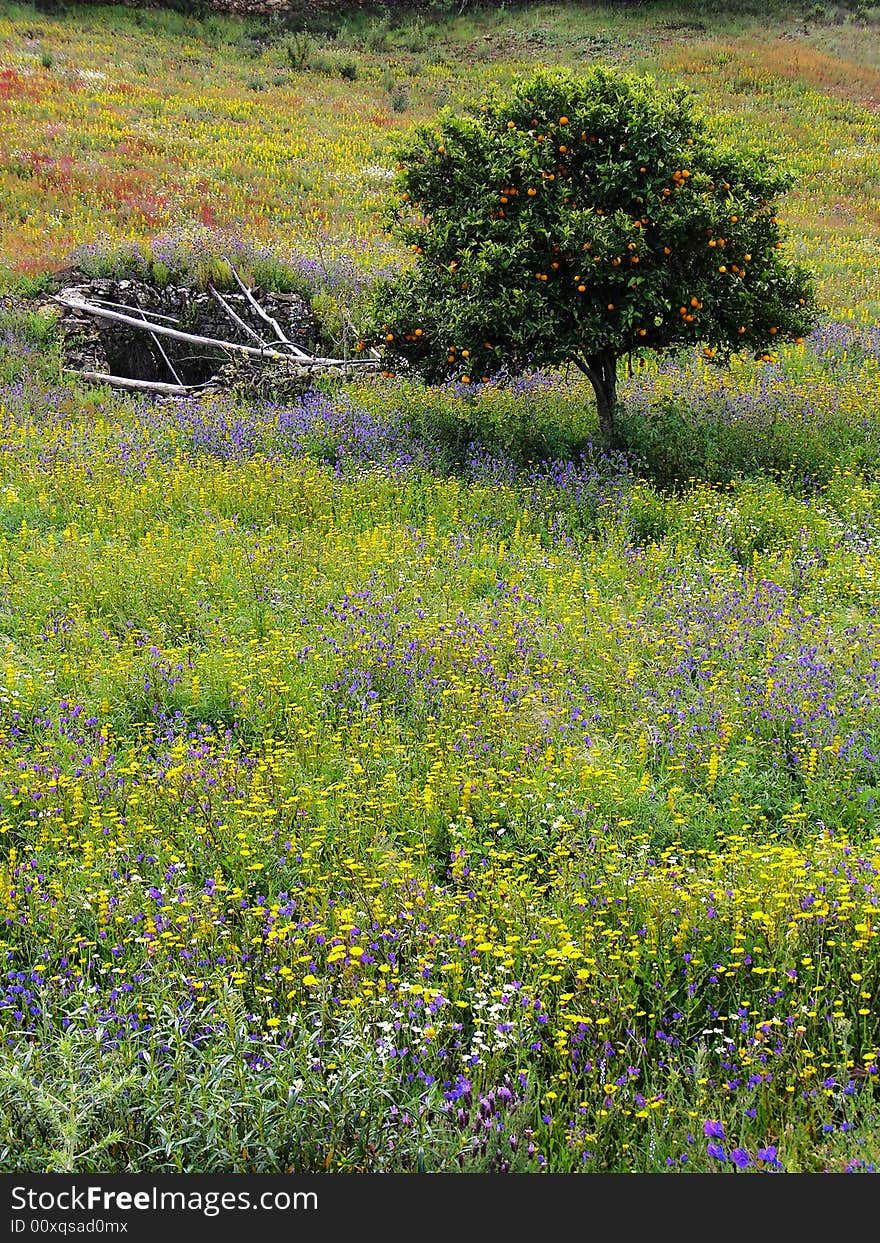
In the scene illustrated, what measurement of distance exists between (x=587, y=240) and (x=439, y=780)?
6.72 m

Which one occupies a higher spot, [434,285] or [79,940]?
[434,285]

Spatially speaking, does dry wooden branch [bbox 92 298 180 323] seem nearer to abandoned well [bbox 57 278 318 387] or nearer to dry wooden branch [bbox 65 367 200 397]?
abandoned well [bbox 57 278 318 387]

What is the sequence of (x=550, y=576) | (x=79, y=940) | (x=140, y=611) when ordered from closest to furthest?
(x=79, y=940)
(x=140, y=611)
(x=550, y=576)

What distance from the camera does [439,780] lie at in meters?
4.65

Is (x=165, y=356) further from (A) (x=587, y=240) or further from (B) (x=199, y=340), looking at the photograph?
(A) (x=587, y=240)

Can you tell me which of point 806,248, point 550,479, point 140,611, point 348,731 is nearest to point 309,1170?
point 348,731

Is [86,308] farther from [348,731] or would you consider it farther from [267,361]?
[348,731]

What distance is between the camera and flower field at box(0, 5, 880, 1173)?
113 inches

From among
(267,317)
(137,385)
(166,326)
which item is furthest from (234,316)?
(137,385)

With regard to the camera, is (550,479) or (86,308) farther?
(86,308)

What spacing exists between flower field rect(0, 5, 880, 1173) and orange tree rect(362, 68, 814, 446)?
3.43 ft

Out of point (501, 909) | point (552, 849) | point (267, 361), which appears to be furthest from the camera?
point (267, 361)

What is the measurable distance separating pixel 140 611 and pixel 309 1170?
4.55 metres

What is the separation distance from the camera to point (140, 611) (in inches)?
261
